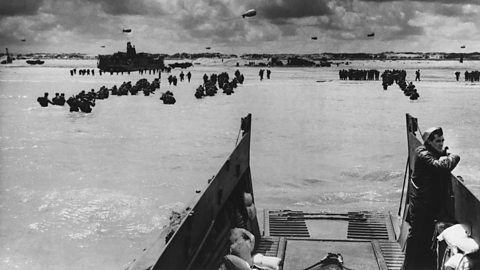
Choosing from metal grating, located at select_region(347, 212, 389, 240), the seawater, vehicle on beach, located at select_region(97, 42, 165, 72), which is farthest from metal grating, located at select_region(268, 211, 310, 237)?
vehicle on beach, located at select_region(97, 42, 165, 72)

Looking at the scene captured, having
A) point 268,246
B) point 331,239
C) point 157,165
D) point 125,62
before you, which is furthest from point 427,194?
point 125,62

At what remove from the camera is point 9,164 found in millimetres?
14672

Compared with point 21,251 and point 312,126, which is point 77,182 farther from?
point 312,126

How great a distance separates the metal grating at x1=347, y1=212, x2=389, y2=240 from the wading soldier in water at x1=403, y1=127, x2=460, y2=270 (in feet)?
6.09

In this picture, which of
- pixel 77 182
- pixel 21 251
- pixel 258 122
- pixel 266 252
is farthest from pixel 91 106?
pixel 266 252

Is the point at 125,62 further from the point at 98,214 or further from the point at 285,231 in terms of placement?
the point at 285,231

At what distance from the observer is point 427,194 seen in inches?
221

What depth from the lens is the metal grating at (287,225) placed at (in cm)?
793

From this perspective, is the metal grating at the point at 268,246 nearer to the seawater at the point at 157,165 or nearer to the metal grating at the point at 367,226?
the metal grating at the point at 367,226

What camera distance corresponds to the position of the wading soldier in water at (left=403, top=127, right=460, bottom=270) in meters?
5.41

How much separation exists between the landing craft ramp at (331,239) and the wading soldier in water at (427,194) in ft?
1.48

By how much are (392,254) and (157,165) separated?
8958 millimetres

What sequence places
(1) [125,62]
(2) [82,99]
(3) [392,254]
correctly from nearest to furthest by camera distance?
1. (3) [392,254]
2. (2) [82,99]
3. (1) [125,62]

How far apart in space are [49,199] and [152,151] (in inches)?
222
